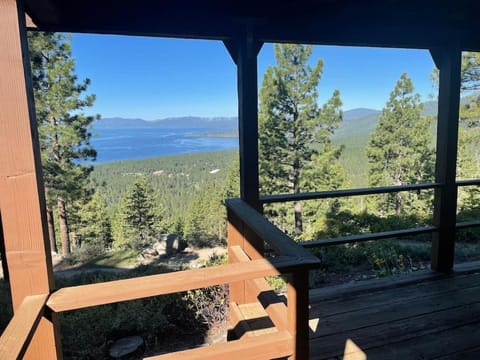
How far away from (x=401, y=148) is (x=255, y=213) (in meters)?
16.4

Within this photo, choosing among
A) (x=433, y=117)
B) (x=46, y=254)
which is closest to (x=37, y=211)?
(x=46, y=254)

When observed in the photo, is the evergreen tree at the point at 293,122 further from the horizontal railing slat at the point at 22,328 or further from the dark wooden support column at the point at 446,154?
the horizontal railing slat at the point at 22,328

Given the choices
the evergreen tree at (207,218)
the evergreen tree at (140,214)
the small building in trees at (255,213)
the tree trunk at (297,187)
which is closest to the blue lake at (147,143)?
the evergreen tree at (140,214)

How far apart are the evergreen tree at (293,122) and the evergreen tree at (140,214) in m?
6.62

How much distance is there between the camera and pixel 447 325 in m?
2.23

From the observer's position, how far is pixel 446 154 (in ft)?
9.83

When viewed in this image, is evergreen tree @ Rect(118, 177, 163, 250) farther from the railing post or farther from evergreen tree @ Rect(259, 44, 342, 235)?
the railing post

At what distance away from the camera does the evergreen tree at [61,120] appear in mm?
10734

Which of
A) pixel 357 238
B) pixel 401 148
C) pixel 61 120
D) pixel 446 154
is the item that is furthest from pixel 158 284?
pixel 401 148

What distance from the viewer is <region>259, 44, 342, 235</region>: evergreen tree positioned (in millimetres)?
12938

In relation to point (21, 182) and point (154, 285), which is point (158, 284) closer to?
point (154, 285)

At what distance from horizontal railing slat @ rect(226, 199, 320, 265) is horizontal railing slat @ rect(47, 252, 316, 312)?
0.05m

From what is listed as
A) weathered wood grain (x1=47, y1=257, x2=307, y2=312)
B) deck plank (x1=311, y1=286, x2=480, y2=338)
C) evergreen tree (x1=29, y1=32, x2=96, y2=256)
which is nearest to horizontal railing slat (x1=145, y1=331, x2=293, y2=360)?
weathered wood grain (x1=47, y1=257, x2=307, y2=312)

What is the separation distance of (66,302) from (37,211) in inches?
12.9
